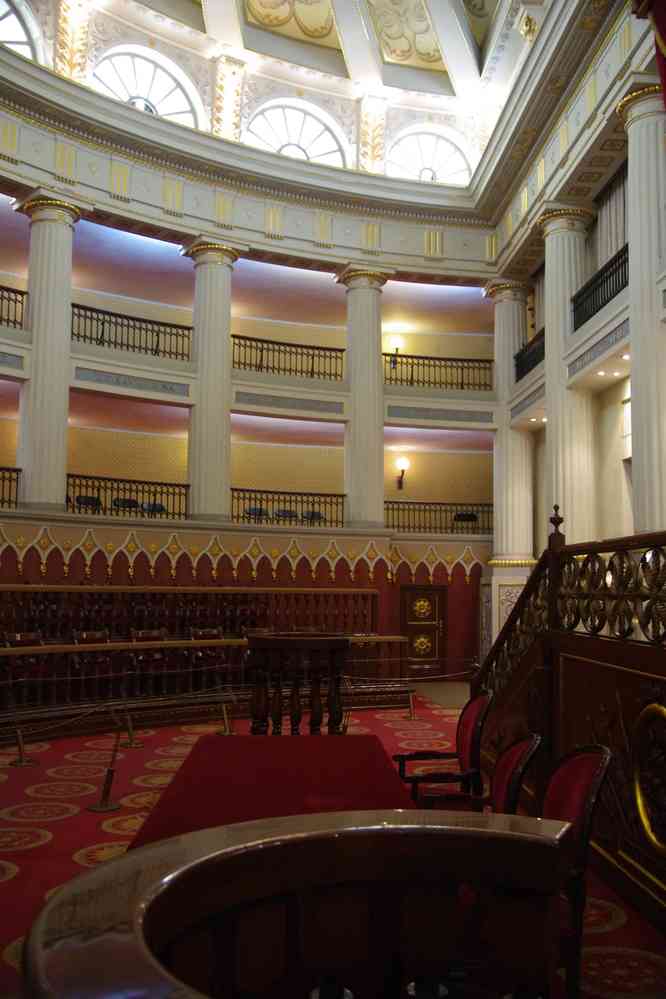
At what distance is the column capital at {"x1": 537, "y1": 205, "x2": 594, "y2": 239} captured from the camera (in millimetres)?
13906

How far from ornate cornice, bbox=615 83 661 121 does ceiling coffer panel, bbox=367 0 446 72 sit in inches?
330

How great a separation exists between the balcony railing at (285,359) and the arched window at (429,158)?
4.20 meters

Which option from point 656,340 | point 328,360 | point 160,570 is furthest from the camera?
point 328,360

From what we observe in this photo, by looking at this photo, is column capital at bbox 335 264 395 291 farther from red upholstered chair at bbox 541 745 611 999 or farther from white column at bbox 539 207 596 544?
red upholstered chair at bbox 541 745 611 999

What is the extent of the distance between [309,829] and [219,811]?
2104mm

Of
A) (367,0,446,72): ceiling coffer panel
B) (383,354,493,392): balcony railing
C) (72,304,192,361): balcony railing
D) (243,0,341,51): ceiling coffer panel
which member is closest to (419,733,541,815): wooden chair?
(72,304,192,361): balcony railing

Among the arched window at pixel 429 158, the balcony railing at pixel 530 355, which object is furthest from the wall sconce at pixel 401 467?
the arched window at pixel 429 158

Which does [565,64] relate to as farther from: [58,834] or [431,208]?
[58,834]

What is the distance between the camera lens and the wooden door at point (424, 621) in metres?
16.7

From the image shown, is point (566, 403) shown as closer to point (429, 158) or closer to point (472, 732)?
point (429, 158)

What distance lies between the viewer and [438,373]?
20641mm

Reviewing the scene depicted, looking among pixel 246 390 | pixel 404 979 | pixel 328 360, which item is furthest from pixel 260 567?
pixel 404 979

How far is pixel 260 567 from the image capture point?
15.0 metres

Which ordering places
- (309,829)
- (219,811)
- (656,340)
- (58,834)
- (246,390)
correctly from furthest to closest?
(246,390)
(656,340)
(58,834)
(219,811)
(309,829)
